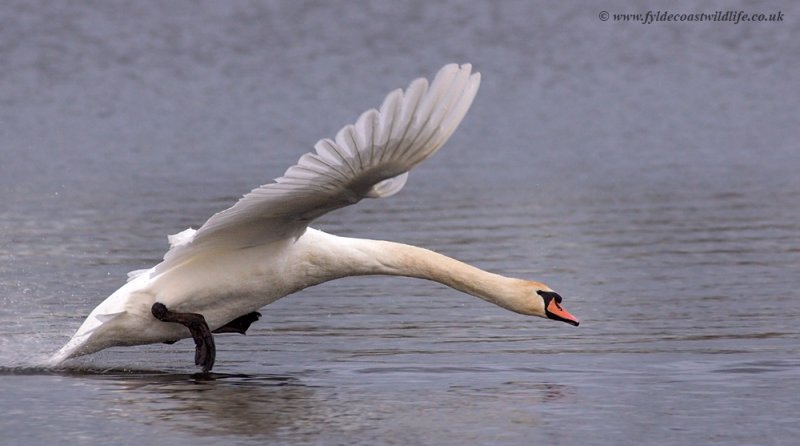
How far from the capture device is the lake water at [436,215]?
8289 mm

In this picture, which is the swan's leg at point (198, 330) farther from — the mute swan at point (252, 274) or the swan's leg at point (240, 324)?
the swan's leg at point (240, 324)

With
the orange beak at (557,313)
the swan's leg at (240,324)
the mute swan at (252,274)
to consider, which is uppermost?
the mute swan at (252,274)

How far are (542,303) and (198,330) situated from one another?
172 centimetres

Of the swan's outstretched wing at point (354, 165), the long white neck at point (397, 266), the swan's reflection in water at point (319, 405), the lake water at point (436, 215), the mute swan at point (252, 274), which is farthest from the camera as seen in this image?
the long white neck at point (397, 266)

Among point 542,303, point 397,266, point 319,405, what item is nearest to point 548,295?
point 542,303

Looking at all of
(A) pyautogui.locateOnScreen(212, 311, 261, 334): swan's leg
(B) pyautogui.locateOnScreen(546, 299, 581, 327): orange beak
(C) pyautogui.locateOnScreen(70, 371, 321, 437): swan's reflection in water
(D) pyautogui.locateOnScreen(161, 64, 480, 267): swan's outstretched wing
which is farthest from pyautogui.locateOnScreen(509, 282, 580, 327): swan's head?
(A) pyautogui.locateOnScreen(212, 311, 261, 334): swan's leg

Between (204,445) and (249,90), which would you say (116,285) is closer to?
(204,445)

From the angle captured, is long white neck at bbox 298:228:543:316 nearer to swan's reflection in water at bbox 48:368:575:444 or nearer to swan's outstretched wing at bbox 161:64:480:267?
swan's outstretched wing at bbox 161:64:480:267

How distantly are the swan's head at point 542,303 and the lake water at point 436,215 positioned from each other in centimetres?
27

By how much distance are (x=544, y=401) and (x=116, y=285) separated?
4807 millimetres

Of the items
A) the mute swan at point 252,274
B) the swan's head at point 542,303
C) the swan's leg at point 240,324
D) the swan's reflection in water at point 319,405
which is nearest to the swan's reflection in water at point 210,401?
the swan's reflection in water at point 319,405

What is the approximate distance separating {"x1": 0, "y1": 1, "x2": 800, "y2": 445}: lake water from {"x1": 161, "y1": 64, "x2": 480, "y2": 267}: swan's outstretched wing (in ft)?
2.45

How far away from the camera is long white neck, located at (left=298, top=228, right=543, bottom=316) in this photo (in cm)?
913

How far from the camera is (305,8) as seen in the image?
35312 mm
